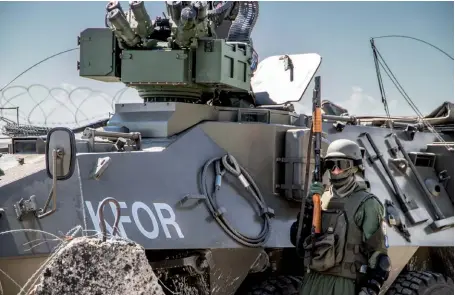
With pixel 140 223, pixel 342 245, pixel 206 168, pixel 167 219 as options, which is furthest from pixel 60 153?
pixel 342 245

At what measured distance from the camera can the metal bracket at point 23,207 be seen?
19.4 feet

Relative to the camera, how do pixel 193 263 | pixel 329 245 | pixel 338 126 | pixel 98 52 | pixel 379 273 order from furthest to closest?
pixel 338 126
pixel 98 52
pixel 193 263
pixel 329 245
pixel 379 273

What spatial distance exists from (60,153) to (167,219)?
4.30 feet

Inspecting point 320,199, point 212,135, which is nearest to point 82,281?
point 320,199

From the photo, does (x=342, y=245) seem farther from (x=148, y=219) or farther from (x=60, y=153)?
(x=60, y=153)

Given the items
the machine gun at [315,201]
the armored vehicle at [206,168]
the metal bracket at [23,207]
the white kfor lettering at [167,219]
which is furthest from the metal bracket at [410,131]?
the metal bracket at [23,207]

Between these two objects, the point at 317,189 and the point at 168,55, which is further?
the point at 168,55

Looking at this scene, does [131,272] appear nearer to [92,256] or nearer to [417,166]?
[92,256]

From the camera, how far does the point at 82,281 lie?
4469mm

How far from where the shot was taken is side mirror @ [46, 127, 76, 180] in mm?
5543

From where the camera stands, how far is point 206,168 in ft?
23.2

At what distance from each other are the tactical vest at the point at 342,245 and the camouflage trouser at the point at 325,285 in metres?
0.06

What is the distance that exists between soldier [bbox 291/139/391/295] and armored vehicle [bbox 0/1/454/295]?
55 cm

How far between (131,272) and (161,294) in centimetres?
26
